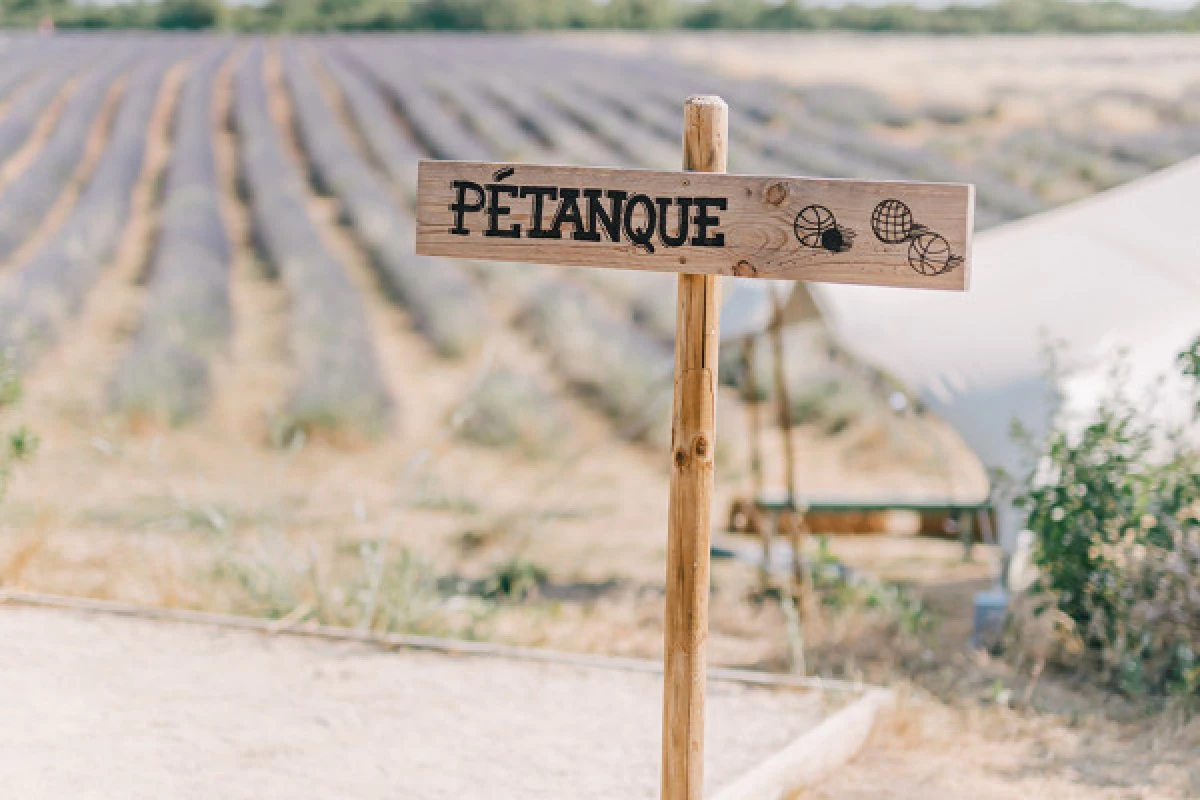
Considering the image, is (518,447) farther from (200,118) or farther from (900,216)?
(200,118)

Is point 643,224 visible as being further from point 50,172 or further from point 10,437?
point 50,172

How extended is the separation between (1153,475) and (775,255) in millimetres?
2339

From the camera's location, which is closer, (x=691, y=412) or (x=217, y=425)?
(x=691, y=412)

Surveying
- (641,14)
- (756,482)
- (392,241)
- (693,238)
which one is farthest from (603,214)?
(641,14)

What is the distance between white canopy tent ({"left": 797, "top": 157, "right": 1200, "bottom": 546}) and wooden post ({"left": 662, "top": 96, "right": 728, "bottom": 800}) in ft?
8.22

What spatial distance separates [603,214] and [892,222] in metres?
0.56

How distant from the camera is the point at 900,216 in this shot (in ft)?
9.13

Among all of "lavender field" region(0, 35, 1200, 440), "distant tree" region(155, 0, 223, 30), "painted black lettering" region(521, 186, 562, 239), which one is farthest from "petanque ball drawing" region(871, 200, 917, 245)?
"distant tree" region(155, 0, 223, 30)

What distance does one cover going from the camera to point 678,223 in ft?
9.48

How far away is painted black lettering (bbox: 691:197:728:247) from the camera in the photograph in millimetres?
2863

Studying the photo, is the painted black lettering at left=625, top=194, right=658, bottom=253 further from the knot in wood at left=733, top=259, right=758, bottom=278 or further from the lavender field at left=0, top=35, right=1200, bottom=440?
the lavender field at left=0, top=35, right=1200, bottom=440

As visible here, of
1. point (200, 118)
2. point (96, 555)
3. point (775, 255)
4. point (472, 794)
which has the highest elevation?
point (200, 118)

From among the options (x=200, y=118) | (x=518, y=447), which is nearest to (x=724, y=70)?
(x=200, y=118)

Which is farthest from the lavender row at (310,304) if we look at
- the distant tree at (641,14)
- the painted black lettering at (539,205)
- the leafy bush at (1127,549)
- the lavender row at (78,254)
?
the distant tree at (641,14)
